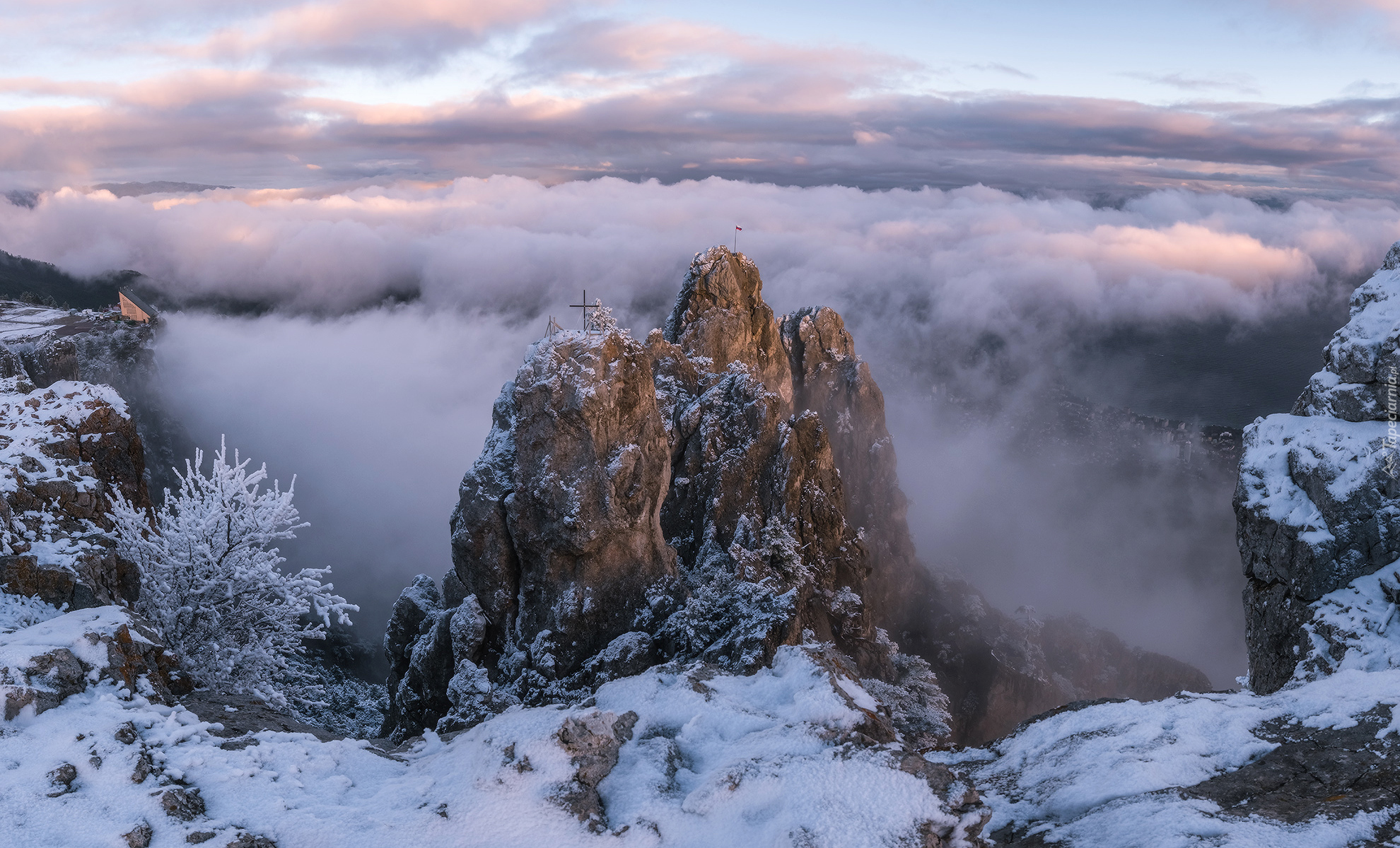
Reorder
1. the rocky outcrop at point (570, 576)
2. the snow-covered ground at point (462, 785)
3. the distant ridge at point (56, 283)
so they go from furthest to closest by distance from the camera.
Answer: the distant ridge at point (56, 283)
the rocky outcrop at point (570, 576)
the snow-covered ground at point (462, 785)

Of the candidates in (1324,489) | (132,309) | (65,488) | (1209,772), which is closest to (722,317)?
(1324,489)

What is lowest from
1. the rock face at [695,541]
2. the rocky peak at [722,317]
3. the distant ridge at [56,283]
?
the rock face at [695,541]

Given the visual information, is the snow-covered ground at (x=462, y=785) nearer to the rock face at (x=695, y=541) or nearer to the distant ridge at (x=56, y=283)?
the rock face at (x=695, y=541)

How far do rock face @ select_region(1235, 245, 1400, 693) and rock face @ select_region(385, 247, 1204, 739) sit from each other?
54.0 feet

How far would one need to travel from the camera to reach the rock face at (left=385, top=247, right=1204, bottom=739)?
28047mm

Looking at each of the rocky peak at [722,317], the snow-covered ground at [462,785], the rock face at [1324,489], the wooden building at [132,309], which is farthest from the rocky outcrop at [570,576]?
the wooden building at [132,309]

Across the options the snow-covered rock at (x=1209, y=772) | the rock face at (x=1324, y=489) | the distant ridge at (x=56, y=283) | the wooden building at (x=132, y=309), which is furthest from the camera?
the distant ridge at (x=56, y=283)

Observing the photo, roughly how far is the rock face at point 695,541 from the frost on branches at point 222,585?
7536 mm

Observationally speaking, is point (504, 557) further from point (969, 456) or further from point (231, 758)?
point (969, 456)

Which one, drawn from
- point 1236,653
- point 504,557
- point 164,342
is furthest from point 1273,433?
point 164,342

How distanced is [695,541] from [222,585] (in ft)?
76.2

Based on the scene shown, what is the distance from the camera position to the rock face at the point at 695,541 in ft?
92.0

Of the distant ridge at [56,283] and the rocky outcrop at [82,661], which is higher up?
the distant ridge at [56,283]

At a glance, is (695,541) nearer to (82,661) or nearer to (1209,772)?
(1209,772)
